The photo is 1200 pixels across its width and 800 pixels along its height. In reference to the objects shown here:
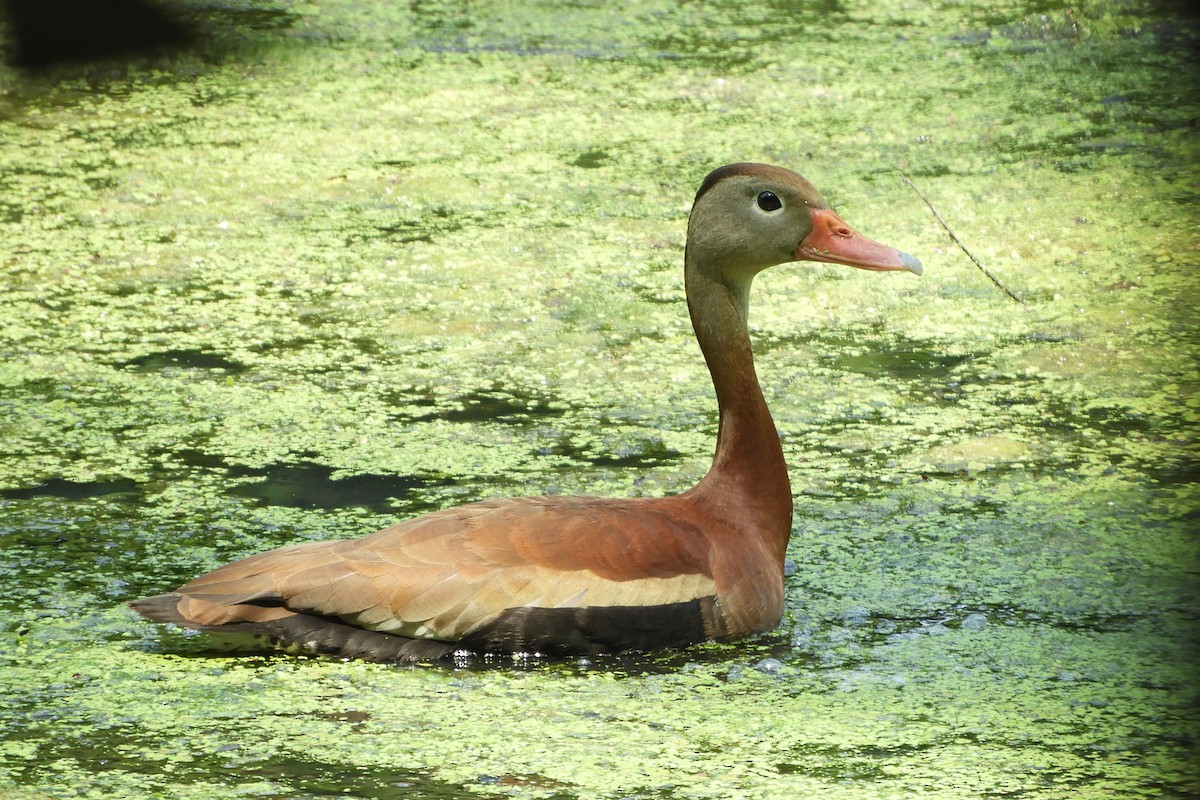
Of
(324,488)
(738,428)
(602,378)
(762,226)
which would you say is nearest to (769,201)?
(762,226)

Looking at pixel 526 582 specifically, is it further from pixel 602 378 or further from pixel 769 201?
pixel 602 378

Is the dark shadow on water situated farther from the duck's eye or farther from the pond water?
the duck's eye

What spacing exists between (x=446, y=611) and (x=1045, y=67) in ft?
19.4

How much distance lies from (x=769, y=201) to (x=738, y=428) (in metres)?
0.54

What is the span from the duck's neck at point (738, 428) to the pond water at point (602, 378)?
0.24 m

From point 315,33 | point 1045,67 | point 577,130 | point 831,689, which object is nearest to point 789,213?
point 831,689

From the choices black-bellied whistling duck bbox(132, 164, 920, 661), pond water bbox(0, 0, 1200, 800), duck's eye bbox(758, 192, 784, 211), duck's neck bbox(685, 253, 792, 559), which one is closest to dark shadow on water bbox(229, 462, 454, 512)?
pond water bbox(0, 0, 1200, 800)

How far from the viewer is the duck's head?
397 centimetres

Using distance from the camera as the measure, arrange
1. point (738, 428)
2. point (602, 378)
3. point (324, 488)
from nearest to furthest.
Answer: point (738, 428) < point (324, 488) < point (602, 378)

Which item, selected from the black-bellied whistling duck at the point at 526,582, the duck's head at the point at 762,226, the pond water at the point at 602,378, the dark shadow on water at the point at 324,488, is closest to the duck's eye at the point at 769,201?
the duck's head at the point at 762,226

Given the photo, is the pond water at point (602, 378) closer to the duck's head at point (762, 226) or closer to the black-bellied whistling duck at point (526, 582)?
the black-bellied whistling duck at point (526, 582)

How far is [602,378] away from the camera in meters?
5.14

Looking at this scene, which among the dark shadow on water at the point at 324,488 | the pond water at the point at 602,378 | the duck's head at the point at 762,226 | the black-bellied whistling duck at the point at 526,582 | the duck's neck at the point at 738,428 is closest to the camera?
the pond water at the point at 602,378

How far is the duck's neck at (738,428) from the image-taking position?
3848 mm
